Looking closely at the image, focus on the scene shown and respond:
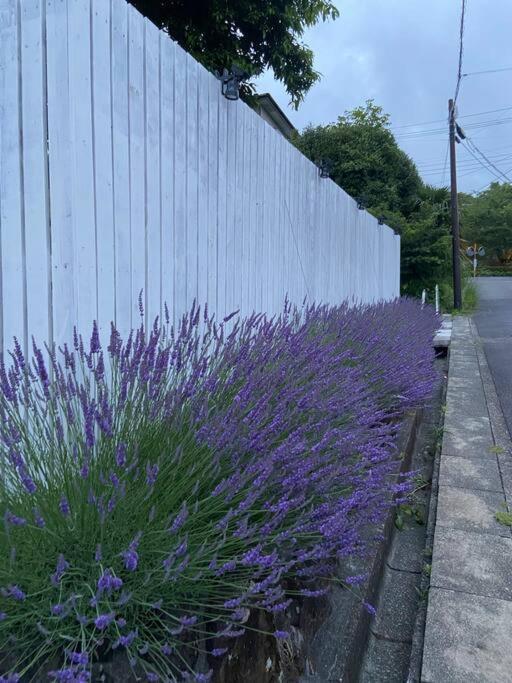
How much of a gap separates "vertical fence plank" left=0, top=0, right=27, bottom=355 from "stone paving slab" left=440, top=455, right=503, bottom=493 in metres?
2.81

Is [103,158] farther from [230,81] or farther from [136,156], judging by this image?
[230,81]

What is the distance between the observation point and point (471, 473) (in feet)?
12.3

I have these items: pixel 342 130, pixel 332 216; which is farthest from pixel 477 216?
pixel 332 216

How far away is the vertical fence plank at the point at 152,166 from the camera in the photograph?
Result: 2.65 metres

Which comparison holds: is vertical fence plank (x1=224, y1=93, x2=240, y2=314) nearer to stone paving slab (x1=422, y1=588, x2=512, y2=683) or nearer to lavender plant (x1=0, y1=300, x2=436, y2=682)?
lavender plant (x1=0, y1=300, x2=436, y2=682)

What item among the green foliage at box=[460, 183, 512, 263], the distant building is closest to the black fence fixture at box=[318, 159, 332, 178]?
the distant building

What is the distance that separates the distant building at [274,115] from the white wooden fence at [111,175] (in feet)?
44.1

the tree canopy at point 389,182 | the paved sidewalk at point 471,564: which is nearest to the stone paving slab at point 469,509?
the paved sidewalk at point 471,564

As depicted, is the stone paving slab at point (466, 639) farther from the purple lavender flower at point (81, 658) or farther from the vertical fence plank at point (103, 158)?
the vertical fence plank at point (103, 158)

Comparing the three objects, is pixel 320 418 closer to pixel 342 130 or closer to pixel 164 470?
pixel 164 470

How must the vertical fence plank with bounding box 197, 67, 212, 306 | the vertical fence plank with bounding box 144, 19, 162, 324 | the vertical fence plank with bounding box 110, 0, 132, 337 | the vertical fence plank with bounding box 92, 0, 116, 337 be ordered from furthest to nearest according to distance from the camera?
1. the vertical fence plank with bounding box 197, 67, 212, 306
2. the vertical fence plank with bounding box 144, 19, 162, 324
3. the vertical fence plank with bounding box 110, 0, 132, 337
4. the vertical fence plank with bounding box 92, 0, 116, 337

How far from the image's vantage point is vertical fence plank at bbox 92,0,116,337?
2275 mm

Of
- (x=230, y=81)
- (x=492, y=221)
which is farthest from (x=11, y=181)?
(x=492, y=221)

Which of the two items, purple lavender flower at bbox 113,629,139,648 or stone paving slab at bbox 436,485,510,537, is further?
stone paving slab at bbox 436,485,510,537
